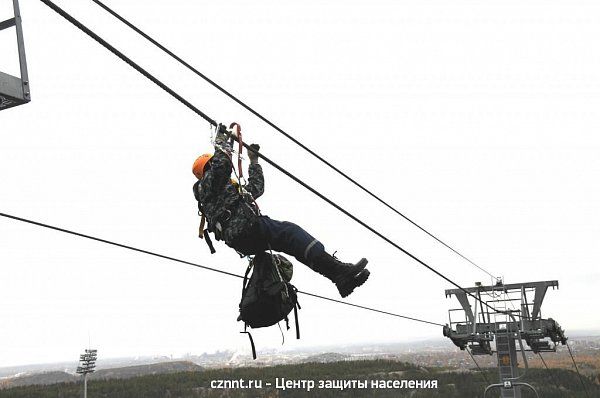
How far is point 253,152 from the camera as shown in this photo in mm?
4816

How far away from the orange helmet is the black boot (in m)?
1.29

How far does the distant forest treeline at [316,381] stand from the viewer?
4231 centimetres

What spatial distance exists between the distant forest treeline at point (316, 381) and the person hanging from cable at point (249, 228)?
4019 cm

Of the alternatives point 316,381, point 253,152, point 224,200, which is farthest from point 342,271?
point 316,381

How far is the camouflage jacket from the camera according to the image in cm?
429

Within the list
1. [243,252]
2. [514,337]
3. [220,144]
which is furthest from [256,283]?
[514,337]

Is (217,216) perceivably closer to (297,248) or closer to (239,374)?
(297,248)

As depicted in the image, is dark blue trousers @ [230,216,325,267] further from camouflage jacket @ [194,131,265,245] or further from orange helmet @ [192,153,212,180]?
orange helmet @ [192,153,212,180]

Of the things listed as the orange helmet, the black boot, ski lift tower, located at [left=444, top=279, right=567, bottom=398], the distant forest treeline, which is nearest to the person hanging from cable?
the black boot

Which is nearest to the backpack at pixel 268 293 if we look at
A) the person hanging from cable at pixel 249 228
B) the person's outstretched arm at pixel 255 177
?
the person hanging from cable at pixel 249 228

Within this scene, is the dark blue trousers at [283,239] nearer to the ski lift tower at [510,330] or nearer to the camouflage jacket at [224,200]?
the camouflage jacket at [224,200]

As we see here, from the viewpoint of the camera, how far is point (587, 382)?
44.4 m

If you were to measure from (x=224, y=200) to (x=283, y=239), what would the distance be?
23.7 inches

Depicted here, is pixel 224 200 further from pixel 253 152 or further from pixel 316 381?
pixel 316 381
